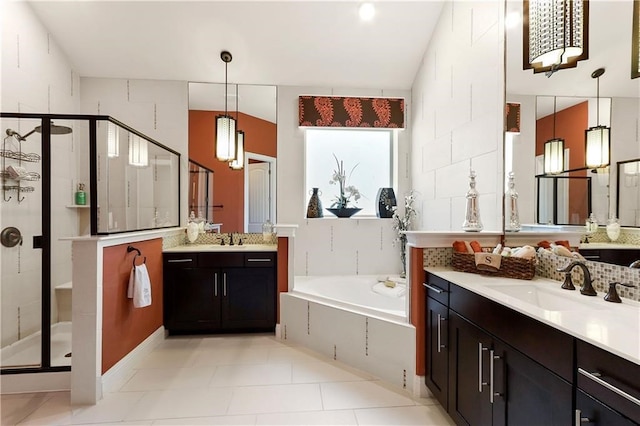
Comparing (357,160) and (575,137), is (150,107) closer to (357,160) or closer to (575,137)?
(357,160)

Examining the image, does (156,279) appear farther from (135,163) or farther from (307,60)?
(307,60)

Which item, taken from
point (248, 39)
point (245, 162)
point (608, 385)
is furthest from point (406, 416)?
point (248, 39)

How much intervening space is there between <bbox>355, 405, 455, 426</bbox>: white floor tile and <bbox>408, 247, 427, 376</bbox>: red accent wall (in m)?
0.22

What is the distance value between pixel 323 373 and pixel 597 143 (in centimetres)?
229

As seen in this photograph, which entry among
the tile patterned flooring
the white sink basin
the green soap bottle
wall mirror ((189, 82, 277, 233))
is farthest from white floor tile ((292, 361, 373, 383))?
the green soap bottle

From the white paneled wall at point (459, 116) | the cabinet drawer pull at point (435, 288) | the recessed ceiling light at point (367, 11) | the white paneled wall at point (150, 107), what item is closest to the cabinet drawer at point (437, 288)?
the cabinet drawer pull at point (435, 288)

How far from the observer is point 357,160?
3896mm

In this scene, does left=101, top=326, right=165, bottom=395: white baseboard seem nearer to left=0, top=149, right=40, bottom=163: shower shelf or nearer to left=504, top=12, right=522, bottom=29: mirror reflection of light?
left=0, top=149, right=40, bottom=163: shower shelf

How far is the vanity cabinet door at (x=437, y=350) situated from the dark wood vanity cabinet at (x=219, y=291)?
1642mm

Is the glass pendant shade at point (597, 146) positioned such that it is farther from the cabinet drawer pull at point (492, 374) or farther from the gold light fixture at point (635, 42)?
the cabinet drawer pull at point (492, 374)

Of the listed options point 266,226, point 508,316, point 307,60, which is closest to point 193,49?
point 307,60

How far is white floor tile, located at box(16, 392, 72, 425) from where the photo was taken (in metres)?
1.84

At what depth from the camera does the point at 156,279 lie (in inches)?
115

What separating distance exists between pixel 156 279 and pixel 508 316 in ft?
9.59
